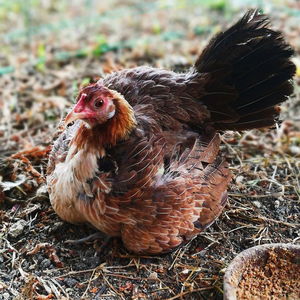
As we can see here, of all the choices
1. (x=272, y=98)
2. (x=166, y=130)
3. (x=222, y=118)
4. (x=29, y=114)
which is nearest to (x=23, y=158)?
(x=29, y=114)

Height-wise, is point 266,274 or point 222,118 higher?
point 222,118

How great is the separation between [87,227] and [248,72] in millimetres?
1406

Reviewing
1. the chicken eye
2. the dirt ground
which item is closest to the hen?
the chicken eye

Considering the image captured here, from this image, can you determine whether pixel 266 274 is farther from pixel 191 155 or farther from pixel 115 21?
pixel 115 21

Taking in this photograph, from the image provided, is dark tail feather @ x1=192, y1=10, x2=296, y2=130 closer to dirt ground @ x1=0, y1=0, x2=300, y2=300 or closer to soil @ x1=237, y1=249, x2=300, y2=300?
dirt ground @ x1=0, y1=0, x2=300, y2=300

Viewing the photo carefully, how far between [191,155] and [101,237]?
762mm

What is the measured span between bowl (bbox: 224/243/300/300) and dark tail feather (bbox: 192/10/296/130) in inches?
32.1

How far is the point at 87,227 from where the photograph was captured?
2928 mm

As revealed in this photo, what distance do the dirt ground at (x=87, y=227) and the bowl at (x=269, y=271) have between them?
18cm

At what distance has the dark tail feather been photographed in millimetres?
2719

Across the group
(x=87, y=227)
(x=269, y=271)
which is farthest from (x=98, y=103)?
(x=269, y=271)

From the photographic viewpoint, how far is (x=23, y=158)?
342 centimetres

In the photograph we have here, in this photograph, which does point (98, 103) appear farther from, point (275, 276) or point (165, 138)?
point (275, 276)

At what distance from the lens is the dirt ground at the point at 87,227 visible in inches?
101
